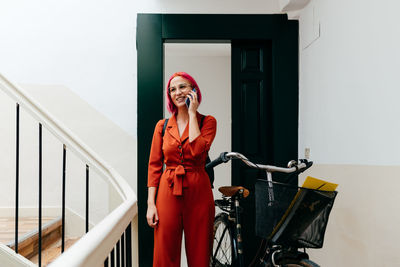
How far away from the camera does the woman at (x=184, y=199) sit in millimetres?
1672

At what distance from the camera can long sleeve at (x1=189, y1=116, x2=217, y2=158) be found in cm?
166

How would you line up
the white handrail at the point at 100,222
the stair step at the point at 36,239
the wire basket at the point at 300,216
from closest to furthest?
the white handrail at the point at 100,222 < the wire basket at the point at 300,216 < the stair step at the point at 36,239

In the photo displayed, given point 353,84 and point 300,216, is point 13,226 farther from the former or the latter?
point 353,84

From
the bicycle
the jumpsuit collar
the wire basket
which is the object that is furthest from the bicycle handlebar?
the jumpsuit collar

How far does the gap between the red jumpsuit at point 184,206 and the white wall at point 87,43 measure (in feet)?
3.75

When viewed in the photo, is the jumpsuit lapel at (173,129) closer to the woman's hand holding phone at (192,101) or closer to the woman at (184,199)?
the woman at (184,199)

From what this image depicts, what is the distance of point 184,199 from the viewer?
5.53ft

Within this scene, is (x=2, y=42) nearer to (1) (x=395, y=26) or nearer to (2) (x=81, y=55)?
(2) (x=81, y=55)

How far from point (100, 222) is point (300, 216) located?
756 mm

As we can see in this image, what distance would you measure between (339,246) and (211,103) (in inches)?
144

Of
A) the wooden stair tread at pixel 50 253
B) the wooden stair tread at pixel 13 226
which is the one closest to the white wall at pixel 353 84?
the wooden stair tread at pixel 50 253

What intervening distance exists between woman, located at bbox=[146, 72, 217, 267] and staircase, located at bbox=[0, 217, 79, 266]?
0.87m

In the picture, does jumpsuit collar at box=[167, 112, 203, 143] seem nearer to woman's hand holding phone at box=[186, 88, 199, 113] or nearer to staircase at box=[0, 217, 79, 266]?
woman's hand holding phone at box=[186, 88, 199, 113]

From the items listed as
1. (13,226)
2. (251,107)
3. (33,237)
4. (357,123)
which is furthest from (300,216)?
(13,226)
